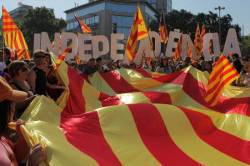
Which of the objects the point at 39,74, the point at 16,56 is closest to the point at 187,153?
the point at 39,74

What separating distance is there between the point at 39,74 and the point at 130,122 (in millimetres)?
2484

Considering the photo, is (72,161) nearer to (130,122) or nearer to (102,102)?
(130,122)

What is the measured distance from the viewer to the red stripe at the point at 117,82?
906 cm

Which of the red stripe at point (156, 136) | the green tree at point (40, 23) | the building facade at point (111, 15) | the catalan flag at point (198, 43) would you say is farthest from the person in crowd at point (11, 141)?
the building facade at point (111, 15)

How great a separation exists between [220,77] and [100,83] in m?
3.51

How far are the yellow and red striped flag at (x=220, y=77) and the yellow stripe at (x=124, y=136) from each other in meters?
2.24

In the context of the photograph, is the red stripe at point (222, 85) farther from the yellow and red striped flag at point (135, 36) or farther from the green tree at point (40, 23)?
the green tree at point (40, 23)

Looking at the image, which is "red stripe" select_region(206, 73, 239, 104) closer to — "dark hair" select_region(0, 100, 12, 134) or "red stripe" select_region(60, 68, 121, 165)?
"red stripe" select_region(60, 68, 121, 165)

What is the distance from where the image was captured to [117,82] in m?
9.37

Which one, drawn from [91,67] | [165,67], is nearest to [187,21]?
[165,67]

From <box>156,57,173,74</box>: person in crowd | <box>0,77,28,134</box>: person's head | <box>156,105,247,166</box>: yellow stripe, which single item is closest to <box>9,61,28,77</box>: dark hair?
<box>156,105,247,166</box>: yellow stripe

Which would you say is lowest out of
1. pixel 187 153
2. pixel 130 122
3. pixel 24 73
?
pixel 187 153

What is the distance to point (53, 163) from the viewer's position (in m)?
3.07

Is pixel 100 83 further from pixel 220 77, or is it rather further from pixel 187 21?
pixel 187 21
